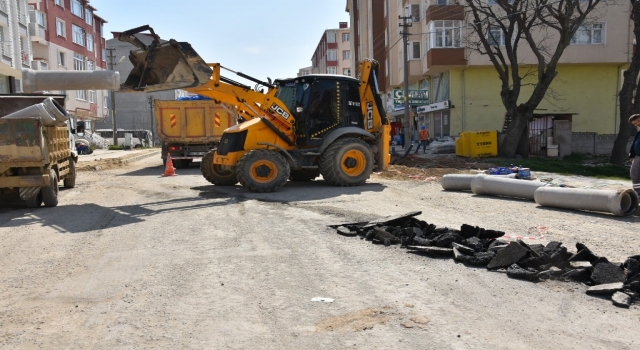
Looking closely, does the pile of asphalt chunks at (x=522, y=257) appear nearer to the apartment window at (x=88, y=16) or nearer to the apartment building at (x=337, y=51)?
the apartment window at (x=88, y=16)

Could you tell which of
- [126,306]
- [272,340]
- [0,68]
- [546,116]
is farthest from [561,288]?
[0,68]

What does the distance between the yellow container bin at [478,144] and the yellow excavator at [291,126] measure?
12.7 m

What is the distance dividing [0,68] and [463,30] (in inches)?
1077

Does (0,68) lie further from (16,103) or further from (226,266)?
(226,266)

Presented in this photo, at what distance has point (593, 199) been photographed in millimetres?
9484

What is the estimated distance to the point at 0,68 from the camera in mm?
31016

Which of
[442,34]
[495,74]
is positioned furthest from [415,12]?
[495,74]

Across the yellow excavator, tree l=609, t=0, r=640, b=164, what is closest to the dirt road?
the yellow excavator

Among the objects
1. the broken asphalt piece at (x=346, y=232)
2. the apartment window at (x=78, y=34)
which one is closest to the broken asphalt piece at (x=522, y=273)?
the broken asphalt piece at (x=346, y=232)

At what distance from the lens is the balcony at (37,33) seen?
137 feet

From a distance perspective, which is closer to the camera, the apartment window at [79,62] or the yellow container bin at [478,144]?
the yellow container bin at [478,144]

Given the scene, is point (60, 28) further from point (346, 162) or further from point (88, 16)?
point (346, 162)

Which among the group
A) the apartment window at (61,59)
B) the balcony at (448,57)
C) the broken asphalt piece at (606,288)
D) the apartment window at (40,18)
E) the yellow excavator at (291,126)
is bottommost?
the broken asphalt piece at (606,288)

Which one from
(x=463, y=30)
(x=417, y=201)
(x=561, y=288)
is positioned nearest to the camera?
(x=561, y=288)
